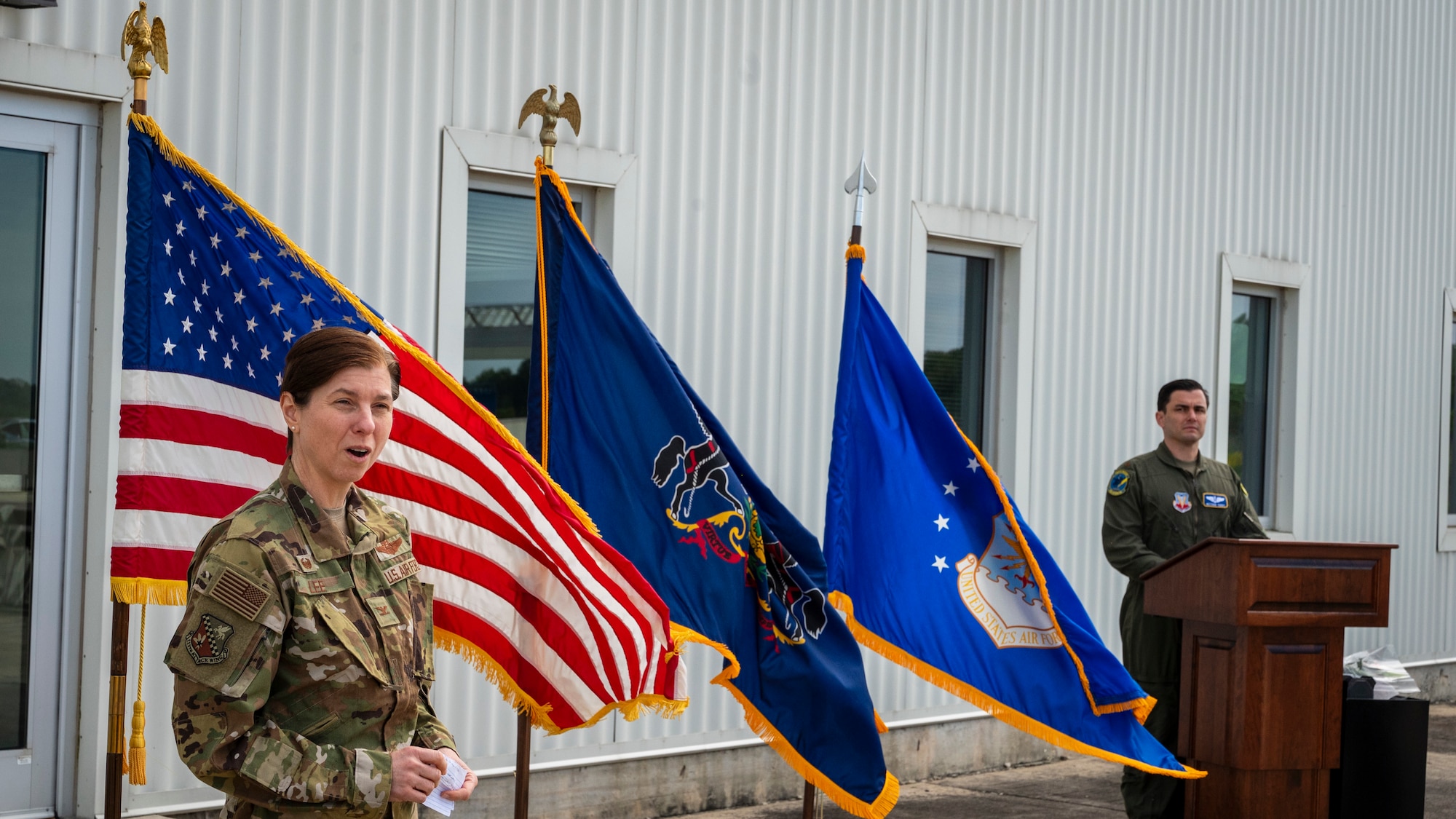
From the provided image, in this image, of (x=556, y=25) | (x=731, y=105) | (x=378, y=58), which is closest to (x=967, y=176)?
(x=731, y=105)

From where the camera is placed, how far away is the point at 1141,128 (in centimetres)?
915

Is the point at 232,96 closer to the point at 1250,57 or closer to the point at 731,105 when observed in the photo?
the point at 731,105

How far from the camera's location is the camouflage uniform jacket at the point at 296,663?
7.88 feet

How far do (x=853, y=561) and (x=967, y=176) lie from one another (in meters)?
3.68

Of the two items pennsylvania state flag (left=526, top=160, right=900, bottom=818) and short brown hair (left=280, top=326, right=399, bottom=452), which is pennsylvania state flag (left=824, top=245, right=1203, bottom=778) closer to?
pennsylvania state flag (left=526, top=160, right=900, bottom=818)

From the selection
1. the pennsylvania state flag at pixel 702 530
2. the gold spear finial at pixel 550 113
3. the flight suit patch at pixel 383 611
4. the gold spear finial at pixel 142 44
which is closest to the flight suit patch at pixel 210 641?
the flight suit patch at pixel 383 611

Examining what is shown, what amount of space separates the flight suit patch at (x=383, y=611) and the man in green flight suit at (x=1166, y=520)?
459 cm

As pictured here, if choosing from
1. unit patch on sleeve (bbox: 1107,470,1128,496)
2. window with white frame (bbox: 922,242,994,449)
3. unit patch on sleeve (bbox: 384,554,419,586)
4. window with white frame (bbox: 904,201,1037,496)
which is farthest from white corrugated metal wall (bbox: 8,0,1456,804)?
unit patch on sleeve (bbox: 384,554,419,586)

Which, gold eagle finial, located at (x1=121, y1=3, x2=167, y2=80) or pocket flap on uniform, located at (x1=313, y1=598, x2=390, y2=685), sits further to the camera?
gold eagle finial, located at (x1=121, y1=3, x2=167, y2=80)

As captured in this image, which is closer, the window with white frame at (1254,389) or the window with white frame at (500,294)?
the window with white frame at (500,294)

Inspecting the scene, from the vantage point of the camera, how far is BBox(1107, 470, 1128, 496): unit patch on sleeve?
6773 mm

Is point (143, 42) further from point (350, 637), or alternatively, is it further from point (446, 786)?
point (446, 786)

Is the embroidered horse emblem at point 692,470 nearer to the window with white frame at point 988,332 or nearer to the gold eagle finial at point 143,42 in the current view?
the gold eagle finial at point 143,42

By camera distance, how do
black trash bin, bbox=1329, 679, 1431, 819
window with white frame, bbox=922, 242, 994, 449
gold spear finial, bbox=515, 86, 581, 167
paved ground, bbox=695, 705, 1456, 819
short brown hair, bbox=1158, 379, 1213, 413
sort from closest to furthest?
gold spear finial, bbox=515, 86, 581, 167
black trash bin, bbox=1329, 679, 1431, 819
short brown hair, bbox=1158, 379, 1213, 413
paved ground, bbox=695, 705, 1456, 819
window with white frame, bbox=922, 242, 994, 449
